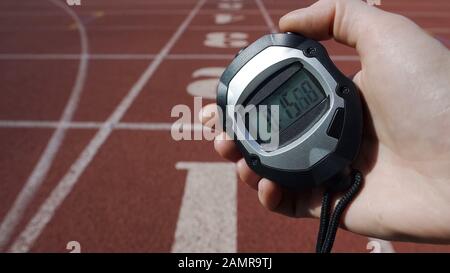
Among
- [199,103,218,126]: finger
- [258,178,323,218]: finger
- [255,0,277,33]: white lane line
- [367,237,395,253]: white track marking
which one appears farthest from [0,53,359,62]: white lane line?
[258,178,323,218]: finger

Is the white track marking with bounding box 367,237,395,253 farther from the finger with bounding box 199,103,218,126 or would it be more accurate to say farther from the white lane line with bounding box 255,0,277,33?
the white lane line with bounding box 255,0,277,33

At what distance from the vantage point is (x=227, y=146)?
1.99m

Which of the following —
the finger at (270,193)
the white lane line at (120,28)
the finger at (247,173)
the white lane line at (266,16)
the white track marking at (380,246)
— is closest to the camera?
the finger at (270,193)

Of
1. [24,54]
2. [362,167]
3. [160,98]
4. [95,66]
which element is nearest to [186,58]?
[95,66]

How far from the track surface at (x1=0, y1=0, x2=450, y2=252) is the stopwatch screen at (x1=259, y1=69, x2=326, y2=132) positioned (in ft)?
4.49

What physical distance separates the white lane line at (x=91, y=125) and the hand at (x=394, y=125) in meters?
2.69

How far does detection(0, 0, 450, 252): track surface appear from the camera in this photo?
3.12 metres

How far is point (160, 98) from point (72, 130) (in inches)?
45.6

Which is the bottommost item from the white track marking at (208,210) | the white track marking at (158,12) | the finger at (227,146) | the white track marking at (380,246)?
the white track marking at (158,12)

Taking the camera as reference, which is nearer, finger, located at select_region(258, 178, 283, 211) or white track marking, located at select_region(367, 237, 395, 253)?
finger, located at select_region(258, 178, 283, 211)

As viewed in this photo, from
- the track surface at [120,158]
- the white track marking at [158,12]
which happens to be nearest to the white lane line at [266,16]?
the white track marking at [158,12]

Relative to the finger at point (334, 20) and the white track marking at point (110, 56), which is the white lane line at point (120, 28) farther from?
the finger at point (334, 20)

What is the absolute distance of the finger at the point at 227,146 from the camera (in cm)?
198

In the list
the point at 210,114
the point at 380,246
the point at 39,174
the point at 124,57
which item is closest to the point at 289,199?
the point at 210,114
